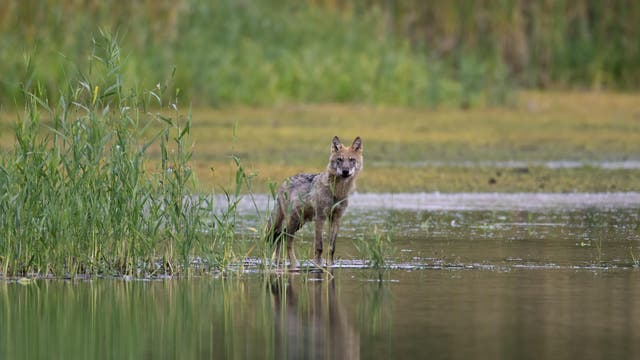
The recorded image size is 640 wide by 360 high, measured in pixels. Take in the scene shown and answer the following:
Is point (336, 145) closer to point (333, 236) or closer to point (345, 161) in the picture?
point (345, 161)

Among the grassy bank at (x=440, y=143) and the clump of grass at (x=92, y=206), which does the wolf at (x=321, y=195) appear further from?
the grassy bank at (x=440, y=143)

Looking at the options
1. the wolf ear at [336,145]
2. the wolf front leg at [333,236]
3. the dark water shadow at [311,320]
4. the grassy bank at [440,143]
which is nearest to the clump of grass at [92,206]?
the dark water shadow at [311,320]

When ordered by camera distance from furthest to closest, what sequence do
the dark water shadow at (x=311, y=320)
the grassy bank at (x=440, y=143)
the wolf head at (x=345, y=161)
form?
the grassy bank at (x=440, y=143) → the wolf head at (x=345, y=161) → the dark water shadow at (x=311, y=320)

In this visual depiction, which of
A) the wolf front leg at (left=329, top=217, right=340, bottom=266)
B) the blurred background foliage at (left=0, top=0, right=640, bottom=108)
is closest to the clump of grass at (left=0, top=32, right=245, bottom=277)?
the wolf front leg at (left=329, top=217, right=340, bottom=266)

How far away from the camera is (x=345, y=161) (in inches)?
420

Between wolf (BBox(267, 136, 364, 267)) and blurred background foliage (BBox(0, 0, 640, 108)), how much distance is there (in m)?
11.2

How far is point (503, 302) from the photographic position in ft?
27.9

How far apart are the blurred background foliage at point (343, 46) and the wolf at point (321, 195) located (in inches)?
442

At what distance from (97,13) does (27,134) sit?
1432cm

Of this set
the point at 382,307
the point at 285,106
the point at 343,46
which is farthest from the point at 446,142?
the point at 382,307

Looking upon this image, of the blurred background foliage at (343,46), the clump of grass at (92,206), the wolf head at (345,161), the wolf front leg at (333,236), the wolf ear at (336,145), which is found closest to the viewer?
the clump of grass at (92,206)

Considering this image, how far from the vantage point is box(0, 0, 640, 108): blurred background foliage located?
2339 centimetres

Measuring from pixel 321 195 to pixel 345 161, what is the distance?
Answer: 0.98 ft

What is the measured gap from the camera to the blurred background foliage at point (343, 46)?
23.4 meters
